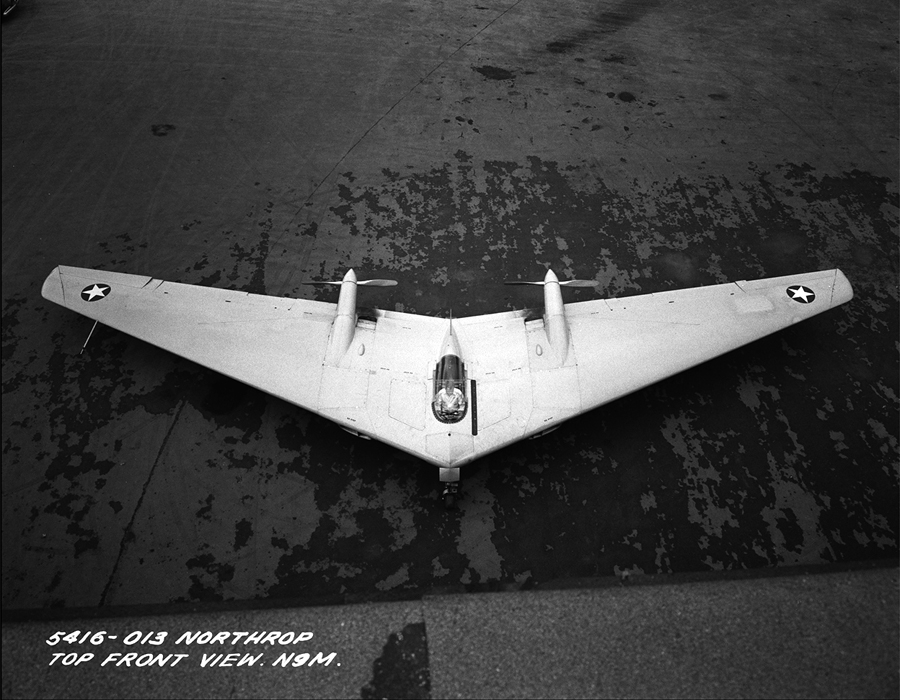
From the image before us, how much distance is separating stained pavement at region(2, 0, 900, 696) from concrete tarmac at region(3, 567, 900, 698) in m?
0.38

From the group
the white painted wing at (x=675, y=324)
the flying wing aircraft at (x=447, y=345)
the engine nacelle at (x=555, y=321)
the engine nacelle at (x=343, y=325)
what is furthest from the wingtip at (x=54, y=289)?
the white painted wing at (x=675, y=324)

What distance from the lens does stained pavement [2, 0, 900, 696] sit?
8.33 meters

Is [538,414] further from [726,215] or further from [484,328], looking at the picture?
[726,215]

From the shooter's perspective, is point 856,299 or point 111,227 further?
point 111,227

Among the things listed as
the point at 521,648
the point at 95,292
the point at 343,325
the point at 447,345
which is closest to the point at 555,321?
the point at 447,345

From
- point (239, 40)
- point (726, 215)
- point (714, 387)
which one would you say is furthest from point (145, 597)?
point (239, 40)

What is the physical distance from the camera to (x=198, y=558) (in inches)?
318

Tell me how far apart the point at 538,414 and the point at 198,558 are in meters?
5.20

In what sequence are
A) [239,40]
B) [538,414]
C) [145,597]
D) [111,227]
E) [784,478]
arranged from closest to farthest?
[145,597] → [538,414] → [784,478] → [111,227] → [239,40]

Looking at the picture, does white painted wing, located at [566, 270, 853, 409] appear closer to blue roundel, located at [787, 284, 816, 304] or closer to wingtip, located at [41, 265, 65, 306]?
blue roundel, located at [787, 284, 816, 304]

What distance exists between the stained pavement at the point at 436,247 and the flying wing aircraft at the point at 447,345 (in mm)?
1003

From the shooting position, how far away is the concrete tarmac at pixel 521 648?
7.07 m

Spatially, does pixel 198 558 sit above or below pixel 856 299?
below

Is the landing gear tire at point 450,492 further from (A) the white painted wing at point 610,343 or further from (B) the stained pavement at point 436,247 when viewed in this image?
(A) the white painted wing at point 610,343
